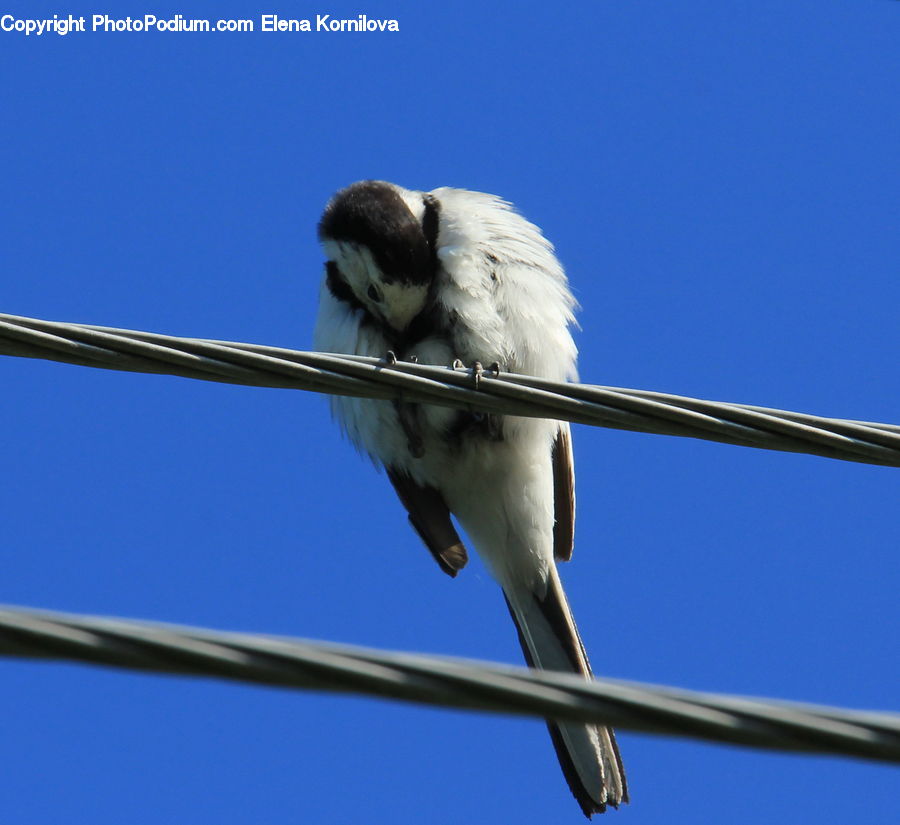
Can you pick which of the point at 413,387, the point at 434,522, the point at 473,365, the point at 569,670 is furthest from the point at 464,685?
the point at 434,522

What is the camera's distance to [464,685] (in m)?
2.07

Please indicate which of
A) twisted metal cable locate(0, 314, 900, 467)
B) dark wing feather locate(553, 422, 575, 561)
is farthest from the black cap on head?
twisted metal cable locate(0, 314, 900, 467)

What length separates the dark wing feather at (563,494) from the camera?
6969mm

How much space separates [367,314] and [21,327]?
2938 millimetres

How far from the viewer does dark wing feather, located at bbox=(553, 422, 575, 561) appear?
22.9 ft

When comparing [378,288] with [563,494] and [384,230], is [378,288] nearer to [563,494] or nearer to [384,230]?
[384,230]

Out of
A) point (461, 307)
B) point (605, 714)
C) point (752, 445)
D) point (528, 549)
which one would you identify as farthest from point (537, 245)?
point (605, 714)

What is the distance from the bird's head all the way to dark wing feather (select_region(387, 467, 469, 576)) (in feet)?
3.57

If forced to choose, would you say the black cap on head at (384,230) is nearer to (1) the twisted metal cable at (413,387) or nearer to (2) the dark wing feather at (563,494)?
(2) the dark wing feather at (563,494)

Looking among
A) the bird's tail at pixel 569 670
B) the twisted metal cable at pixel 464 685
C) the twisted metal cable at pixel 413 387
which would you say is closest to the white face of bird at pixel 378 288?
the bird's tail at pixel 569 670

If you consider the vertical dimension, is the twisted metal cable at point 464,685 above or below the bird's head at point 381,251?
below

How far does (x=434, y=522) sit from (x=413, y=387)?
3.40 metres

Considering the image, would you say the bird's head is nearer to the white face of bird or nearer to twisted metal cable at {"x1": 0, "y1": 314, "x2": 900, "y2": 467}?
the white face of bird

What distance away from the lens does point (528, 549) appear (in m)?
7.10
